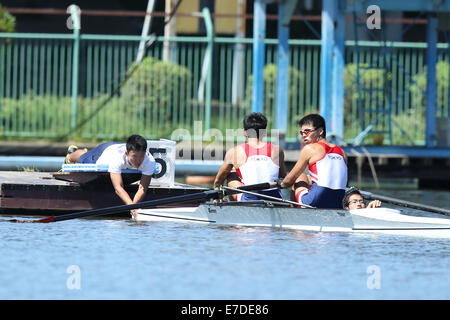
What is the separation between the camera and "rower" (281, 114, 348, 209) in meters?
11.7

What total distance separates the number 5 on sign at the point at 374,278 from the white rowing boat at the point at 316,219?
7.22 ft

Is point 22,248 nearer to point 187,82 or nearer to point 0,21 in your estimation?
point 187,82

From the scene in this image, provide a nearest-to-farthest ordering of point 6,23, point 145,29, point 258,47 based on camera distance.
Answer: point 258,47
point 6,23
point 145,29

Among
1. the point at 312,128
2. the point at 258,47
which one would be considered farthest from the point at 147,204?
the point at 258,47

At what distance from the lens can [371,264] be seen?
9570mm

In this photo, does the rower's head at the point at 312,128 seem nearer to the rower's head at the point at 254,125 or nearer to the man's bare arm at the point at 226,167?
the rower's head at the point at 254,125

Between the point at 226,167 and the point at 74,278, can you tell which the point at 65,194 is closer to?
the point at 226,167

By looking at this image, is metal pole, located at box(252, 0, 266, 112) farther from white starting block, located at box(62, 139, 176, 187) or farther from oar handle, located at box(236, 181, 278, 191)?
oar handle, located at box(236, 181, 278, 191)

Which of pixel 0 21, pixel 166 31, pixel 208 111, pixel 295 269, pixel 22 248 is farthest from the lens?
pixel 166 31

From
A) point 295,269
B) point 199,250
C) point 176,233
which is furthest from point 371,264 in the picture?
point 176,233

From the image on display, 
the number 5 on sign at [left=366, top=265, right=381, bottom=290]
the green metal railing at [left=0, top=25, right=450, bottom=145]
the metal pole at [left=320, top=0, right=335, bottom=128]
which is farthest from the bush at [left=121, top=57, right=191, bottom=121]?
the number 5 on sign at [left=366, top=265, right=381, bottom=290]

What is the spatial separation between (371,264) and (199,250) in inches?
68.5

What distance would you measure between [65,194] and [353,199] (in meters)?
3.67

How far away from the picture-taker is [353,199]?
479 inches
